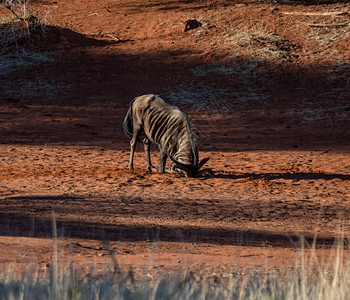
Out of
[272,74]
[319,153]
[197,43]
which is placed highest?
[197,43]

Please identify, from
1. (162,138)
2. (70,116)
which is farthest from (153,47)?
(162,138)

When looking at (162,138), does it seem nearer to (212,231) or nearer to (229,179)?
(229,179)

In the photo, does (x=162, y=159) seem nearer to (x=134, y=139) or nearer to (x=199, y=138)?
(x=134, y=139)

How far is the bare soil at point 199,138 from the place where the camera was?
707 centimetres

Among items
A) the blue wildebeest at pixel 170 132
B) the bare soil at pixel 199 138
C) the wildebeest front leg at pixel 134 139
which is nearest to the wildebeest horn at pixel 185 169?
the blue wildebeest at pixel 170 132

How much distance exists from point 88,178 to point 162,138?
1.67 metres

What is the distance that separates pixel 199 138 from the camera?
17109 millimetres

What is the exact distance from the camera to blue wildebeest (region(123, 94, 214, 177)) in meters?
11.3

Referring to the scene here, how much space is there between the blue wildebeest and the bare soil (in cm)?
39

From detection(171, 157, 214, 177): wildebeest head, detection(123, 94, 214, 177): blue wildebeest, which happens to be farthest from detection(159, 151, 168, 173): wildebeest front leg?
detection(171, 157, 214, 177): wildebeest head

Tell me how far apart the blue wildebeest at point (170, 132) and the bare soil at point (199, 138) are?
391 mm

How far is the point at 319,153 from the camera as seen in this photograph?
1492 cm

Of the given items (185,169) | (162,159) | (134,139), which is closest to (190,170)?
(185,169)

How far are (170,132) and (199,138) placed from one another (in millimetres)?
5723
